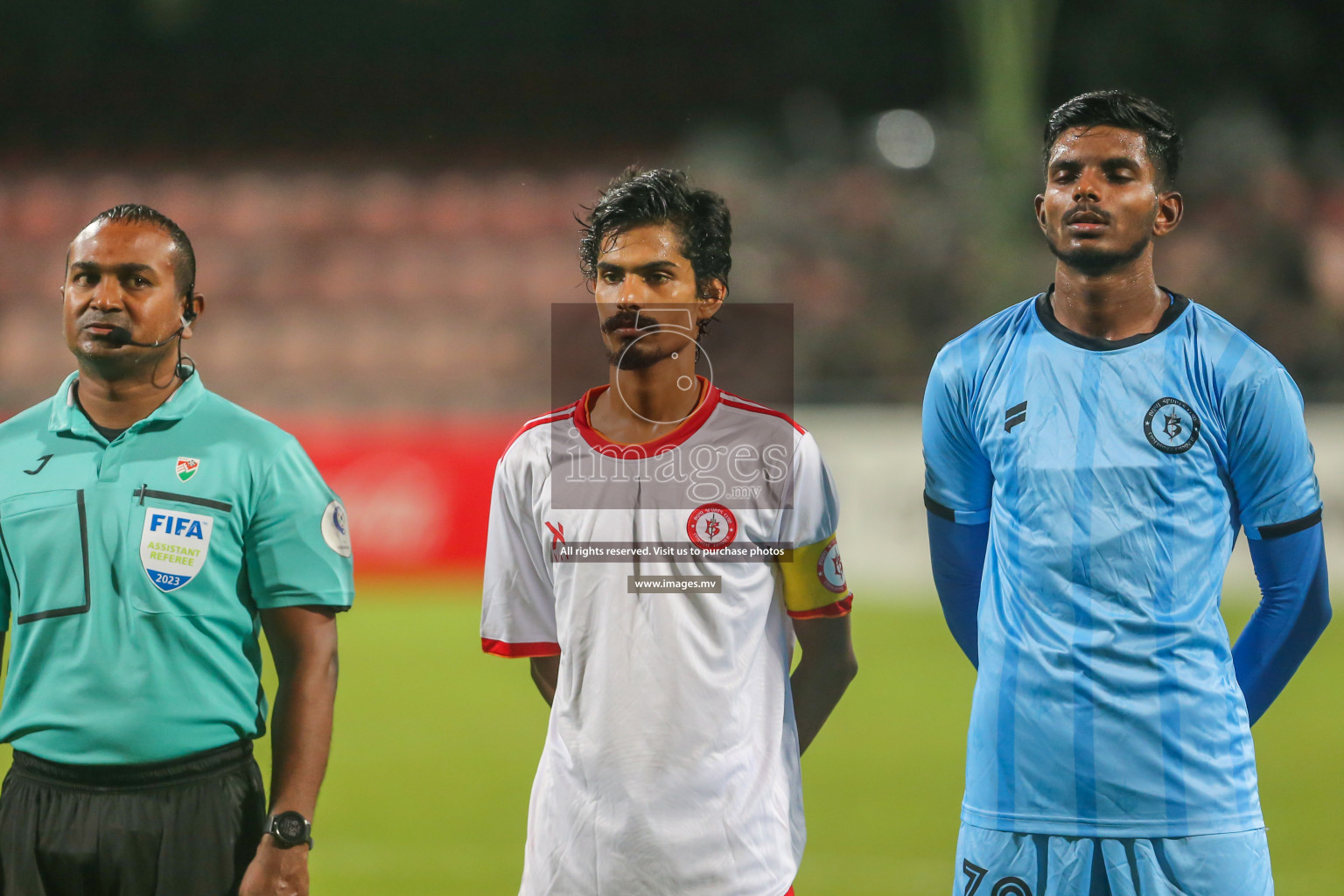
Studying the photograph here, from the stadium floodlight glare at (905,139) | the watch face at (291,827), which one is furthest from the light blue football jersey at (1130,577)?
the stadium floodlight glare at (905,139)

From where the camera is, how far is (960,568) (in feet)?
9.00

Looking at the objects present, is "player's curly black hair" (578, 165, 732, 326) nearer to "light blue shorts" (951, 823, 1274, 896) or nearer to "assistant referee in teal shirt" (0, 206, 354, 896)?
"assistant referee in teal shirt" (0, 206, 354, 896)

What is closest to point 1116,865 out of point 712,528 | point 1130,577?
point 1130,577

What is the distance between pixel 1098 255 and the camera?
8.21 ft

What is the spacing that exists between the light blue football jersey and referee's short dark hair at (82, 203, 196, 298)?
57.0 inches

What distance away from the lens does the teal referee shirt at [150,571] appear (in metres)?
2.47

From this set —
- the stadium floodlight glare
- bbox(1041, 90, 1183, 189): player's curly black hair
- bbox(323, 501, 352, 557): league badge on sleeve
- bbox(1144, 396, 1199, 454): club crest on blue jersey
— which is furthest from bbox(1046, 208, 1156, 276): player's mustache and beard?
the stadium floodlight glare

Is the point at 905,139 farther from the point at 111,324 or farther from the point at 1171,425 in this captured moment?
the point at 111,324

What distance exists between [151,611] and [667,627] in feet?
2.83

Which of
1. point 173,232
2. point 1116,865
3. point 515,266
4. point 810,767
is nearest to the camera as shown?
point 1116,865

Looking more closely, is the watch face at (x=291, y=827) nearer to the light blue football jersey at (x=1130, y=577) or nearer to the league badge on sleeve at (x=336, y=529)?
the league badge on sleeve at (x=336, y=529)

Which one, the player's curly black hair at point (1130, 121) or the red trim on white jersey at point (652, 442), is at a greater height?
the player's curly black hair at point (1130, 121)

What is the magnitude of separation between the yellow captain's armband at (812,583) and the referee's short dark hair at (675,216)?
482 mm

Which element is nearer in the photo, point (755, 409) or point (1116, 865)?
point (1116, 865)
